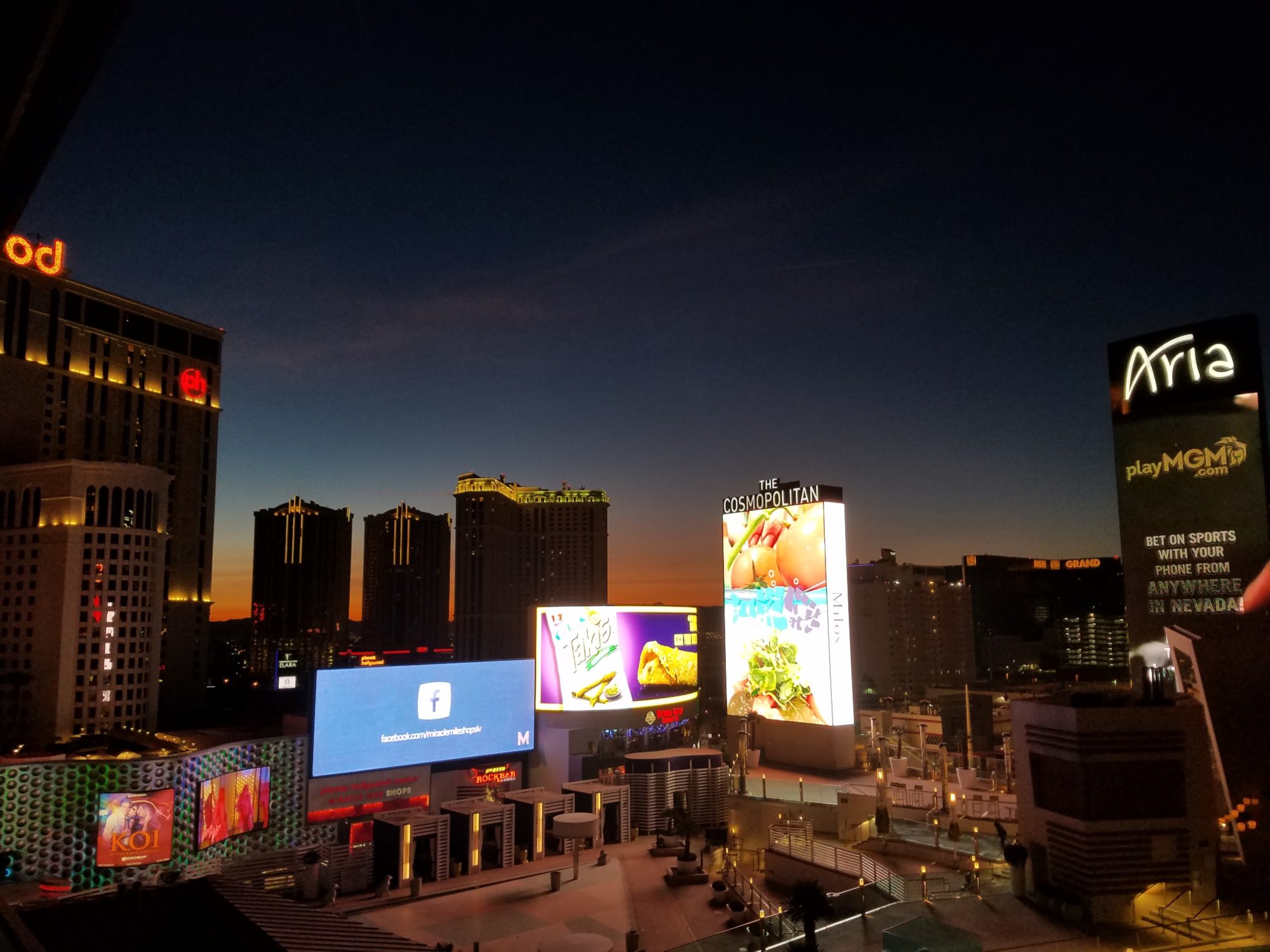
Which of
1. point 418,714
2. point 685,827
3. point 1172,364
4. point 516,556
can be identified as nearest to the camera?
point 685,827

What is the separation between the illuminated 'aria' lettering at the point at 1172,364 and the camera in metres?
25.1

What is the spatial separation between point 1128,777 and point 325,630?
134777mm

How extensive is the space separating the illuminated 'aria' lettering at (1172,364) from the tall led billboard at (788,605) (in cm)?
990

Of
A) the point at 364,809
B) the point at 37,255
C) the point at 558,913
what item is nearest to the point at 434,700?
the point at 364,809

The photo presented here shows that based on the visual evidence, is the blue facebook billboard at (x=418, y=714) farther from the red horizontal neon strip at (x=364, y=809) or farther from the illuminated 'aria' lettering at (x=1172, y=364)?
the illuminated 'aria' lettering at (x=1172, y=364)

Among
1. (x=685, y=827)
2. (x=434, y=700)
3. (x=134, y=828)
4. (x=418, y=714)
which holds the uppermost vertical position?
(x=434, y=700)

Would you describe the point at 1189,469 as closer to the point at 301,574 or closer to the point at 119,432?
A: the point at 119,432

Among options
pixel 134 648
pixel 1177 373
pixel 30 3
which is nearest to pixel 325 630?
pixel 134 648

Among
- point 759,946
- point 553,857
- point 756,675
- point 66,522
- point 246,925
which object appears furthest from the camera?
point 66,522

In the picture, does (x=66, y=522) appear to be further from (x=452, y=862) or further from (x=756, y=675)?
(x=756, y=675)

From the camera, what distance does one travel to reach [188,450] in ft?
186

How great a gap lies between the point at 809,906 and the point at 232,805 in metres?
15.1

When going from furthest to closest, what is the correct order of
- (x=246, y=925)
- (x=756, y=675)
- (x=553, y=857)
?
(x=756, y=675), (x=553, y=857), (x=246, y=925)

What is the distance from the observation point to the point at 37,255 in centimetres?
4516
